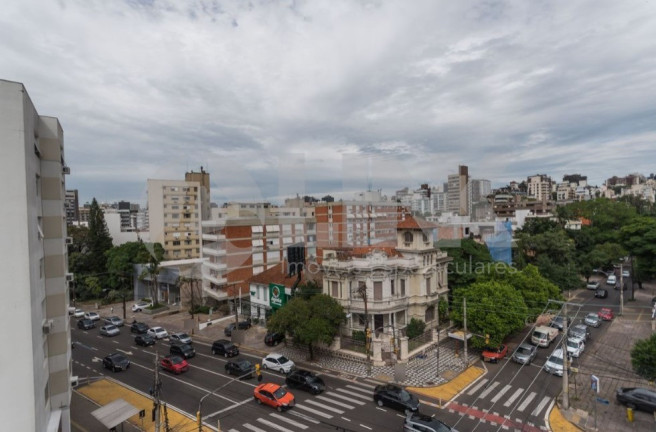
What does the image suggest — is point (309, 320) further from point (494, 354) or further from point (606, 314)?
point (606, 314)

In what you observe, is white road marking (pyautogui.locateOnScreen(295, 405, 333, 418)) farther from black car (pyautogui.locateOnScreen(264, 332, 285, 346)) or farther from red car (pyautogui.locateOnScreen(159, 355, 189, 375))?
black car (pyautogui.locateOnScreen(264, 332, 285, 346))

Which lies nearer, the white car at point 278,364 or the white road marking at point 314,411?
the white road marking at point 314,411

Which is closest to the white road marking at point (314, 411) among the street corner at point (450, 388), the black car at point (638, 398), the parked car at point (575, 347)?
the street corner at point (450, 388)

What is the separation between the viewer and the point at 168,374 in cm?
2655

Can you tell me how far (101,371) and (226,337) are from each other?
10.7 metres

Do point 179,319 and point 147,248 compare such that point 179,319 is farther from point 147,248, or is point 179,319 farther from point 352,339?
point 352,339

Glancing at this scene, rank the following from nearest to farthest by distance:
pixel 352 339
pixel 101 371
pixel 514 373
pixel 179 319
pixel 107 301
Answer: pixel 514 373 < pixel 101 371 < pixel 352 339 < pixel 179 319 < pixel 107 301

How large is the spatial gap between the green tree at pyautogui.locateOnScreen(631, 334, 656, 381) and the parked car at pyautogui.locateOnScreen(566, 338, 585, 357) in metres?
8.63

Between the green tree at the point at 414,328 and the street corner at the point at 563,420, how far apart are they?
39.7 ft

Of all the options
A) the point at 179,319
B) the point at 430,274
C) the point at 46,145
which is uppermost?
the point at 46,145

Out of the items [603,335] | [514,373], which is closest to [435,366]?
[514,373]

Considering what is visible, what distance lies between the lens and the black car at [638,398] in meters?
20.0

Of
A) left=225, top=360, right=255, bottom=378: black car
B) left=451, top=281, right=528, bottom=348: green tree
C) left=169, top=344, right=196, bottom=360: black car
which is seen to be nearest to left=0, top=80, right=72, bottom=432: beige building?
left=225, top=360, right=255, bottom=378: black car

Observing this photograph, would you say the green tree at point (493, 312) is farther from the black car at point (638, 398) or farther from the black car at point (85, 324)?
the black car at point (85, 324)
